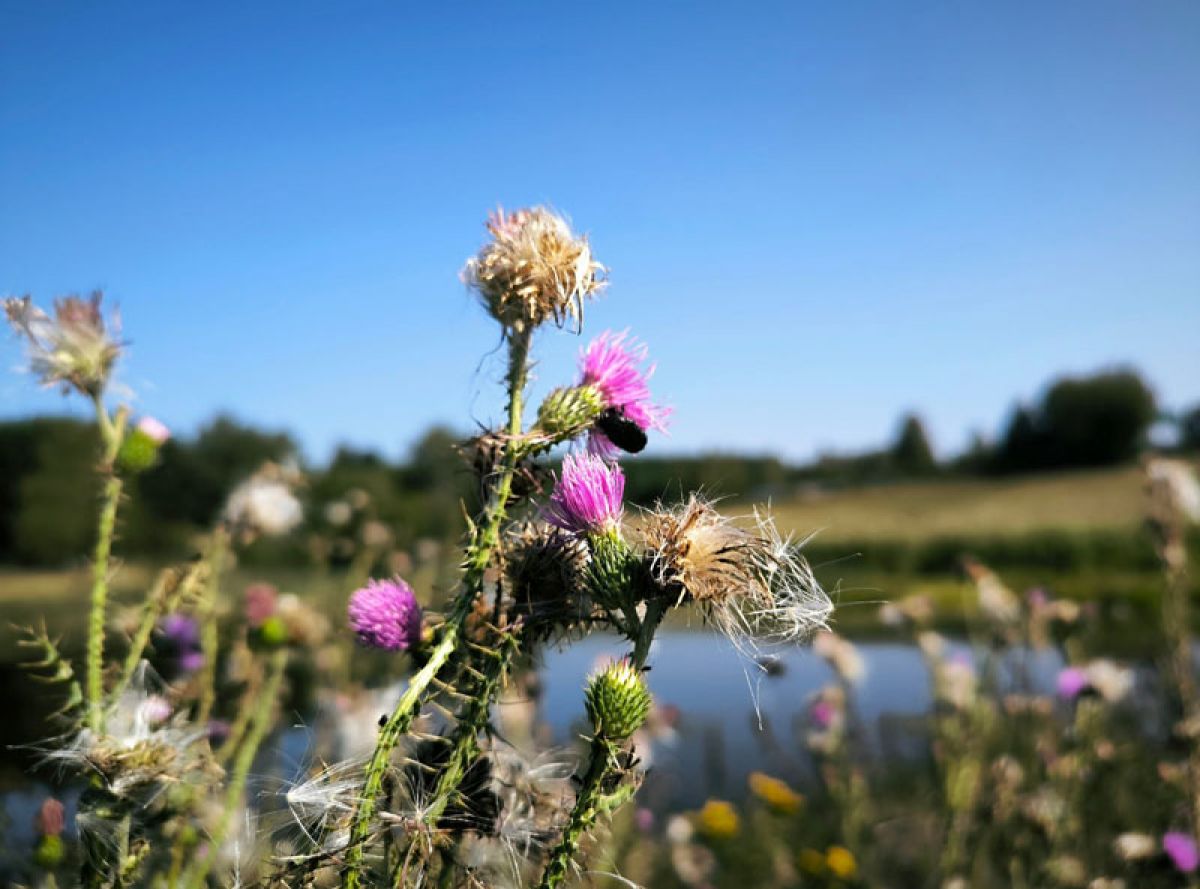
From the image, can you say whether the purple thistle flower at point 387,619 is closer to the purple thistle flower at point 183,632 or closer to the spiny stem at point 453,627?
the spiny stem at point 453,627

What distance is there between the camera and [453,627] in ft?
3.37

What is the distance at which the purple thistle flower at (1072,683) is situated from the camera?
13.3 feet

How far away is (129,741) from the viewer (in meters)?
1.34

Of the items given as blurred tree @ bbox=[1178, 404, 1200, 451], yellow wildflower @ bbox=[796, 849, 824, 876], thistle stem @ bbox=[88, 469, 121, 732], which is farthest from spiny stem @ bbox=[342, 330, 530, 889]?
blurred tree @ bbox=[1178, 404, 1200, 451]

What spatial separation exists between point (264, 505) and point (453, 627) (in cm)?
192

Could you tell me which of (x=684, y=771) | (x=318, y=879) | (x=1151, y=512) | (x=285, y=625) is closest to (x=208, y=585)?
(x=285, y=625)

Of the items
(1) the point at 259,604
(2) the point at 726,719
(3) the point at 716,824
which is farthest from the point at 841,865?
(2) the point at 726,719

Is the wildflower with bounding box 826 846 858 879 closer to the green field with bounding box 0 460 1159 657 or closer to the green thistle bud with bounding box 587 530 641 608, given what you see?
the green thistle bud with bounding box 587 530 641 608

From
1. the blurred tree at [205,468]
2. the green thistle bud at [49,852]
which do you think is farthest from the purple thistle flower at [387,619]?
the blurred tree at [205,468]

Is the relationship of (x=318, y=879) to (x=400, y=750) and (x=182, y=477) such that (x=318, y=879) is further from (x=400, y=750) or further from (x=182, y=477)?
(x=182, y=477)

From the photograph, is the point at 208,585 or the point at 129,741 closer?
the point at 129,741

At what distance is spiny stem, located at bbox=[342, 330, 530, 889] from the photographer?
0.91 m

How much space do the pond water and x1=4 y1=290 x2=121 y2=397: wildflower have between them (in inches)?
30.7

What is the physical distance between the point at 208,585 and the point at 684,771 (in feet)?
33.3
